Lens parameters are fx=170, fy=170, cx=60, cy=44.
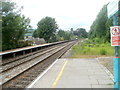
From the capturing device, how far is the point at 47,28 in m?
67.7

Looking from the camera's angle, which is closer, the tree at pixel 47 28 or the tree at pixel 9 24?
the tree at pixel 9 24

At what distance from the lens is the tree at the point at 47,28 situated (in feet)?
220

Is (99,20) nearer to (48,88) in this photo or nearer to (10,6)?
(10,6)

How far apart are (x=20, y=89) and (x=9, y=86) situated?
726 mm

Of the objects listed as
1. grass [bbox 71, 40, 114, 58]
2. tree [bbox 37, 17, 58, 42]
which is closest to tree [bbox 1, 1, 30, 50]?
grass [bbox 71, 40, 114, 58]

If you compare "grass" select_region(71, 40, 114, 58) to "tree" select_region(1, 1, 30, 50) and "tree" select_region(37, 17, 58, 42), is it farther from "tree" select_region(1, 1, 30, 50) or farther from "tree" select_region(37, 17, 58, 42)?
"tree" select_region(37, 17, 58, 42)

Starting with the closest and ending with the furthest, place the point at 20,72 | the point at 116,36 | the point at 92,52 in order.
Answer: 1. the point at 116,36
2. the point at 20,72
3. the point at 92,52

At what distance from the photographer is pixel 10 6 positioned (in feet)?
89.1

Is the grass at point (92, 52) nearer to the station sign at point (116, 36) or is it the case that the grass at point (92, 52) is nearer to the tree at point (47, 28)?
the station sign at point (116, 36)

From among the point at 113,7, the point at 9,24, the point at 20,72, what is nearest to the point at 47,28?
the point at 9,24

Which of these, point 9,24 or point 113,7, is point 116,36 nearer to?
point 113,7

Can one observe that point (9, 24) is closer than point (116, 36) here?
No

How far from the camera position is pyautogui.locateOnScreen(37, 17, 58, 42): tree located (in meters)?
67.0

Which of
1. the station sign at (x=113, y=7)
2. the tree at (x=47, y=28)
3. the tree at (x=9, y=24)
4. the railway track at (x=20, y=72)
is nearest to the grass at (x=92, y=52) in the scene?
the railway track at (x=20, y=72)
